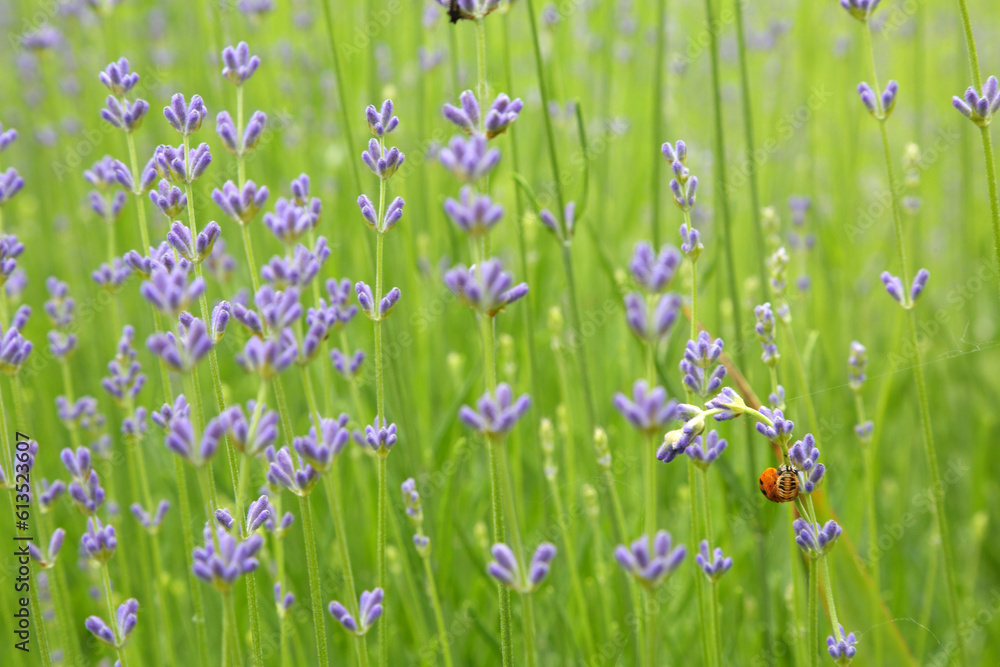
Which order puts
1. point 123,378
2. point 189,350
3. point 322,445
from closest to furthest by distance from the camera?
point 189,350, point 322,445, point 123,378

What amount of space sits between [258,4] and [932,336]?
2.89m

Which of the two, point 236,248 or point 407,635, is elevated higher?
point 236,248

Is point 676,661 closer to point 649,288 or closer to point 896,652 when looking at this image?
point 896,652

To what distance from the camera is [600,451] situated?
1.56 m

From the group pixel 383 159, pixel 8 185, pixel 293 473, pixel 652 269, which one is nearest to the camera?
pixel 652 269

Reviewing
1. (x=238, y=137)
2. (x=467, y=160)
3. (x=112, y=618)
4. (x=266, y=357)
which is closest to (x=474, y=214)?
(x=467, y=160)

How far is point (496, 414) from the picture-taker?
80cm

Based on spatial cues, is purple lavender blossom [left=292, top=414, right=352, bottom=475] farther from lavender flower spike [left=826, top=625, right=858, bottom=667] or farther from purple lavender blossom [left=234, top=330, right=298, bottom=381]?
lavender flower spike [left=826, top=625, right=858, bottom=667]

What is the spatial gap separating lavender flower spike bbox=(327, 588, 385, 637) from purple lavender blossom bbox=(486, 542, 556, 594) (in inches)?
12.4

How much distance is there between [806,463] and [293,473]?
732 millimetres

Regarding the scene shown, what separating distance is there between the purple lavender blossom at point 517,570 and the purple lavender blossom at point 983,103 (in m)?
1.02

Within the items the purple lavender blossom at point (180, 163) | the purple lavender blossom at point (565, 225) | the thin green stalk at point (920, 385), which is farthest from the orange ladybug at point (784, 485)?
the purple lavender blossom at point (180, 163)

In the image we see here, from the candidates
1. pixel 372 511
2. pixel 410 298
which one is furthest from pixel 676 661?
pixel 410 298

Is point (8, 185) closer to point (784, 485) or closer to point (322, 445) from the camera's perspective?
point (322, 445)
